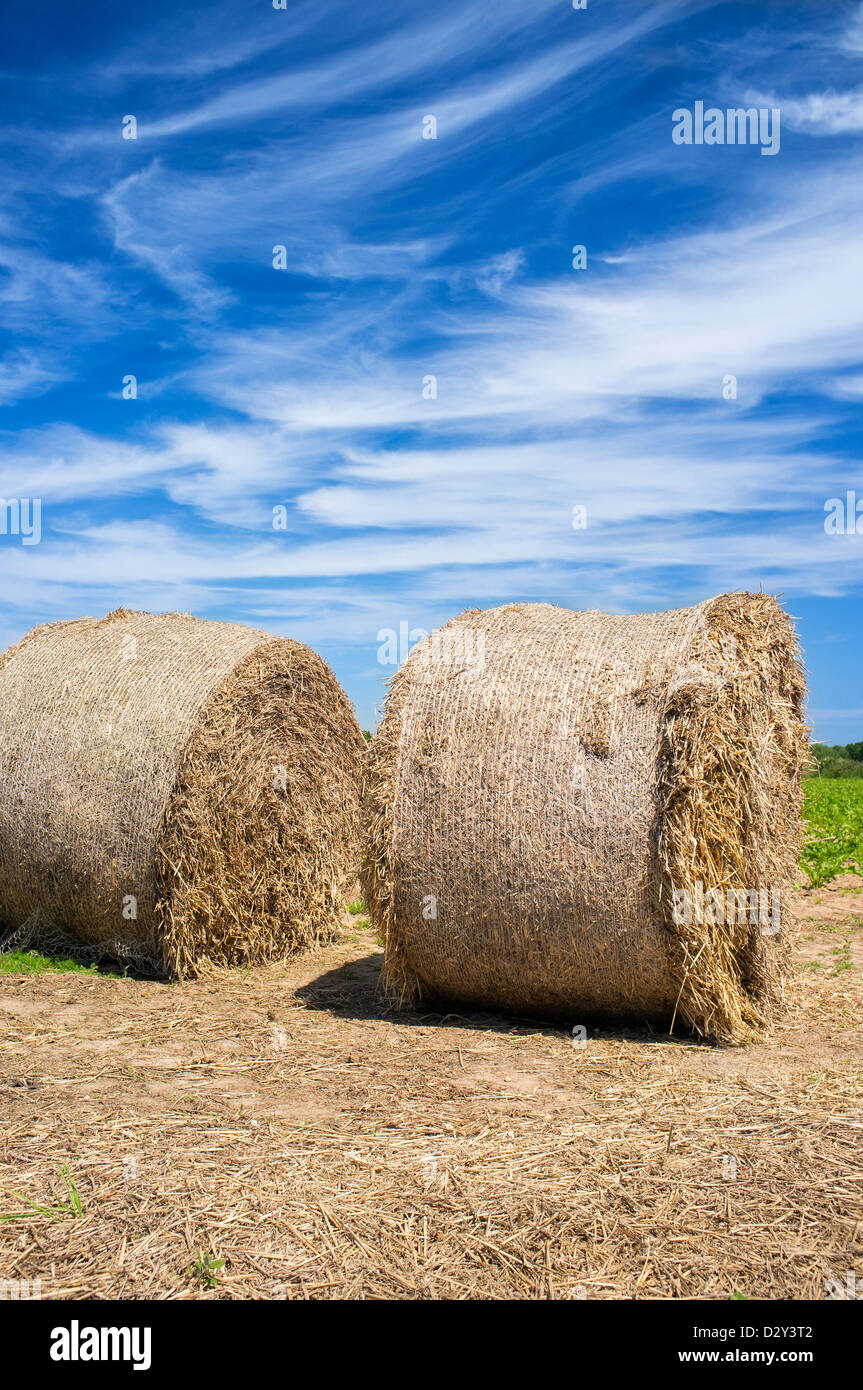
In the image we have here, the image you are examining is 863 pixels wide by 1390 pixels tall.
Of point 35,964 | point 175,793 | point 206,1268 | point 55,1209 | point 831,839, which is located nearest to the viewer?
point 206,1268

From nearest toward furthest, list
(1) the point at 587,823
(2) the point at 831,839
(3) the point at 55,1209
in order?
(3) the point at 55,1209, (1) the point at 587,823, (2) the point at 831,839

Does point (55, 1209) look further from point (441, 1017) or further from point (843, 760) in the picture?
point (843, 760)

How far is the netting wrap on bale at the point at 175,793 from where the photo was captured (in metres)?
8.62

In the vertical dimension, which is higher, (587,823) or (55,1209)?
(587,823)

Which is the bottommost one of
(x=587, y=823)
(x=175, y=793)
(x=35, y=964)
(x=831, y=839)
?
(x=35, y=964)

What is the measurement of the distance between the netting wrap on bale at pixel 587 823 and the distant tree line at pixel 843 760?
3684cm

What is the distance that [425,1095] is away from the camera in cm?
569

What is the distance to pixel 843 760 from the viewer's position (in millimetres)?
48812

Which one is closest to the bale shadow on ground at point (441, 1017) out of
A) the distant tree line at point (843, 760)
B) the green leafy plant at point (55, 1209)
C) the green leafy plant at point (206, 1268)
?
the green leafy plant at point (55, 1209)

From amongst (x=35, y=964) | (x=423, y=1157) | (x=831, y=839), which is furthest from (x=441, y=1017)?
(x=831, y=839)

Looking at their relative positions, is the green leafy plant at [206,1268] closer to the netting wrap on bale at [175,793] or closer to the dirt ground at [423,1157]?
the dirt ground at [423,1157]

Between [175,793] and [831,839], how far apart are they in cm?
1004

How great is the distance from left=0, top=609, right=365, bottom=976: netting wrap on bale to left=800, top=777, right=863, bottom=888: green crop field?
4.72 meters

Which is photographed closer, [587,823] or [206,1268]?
[206,1268]
